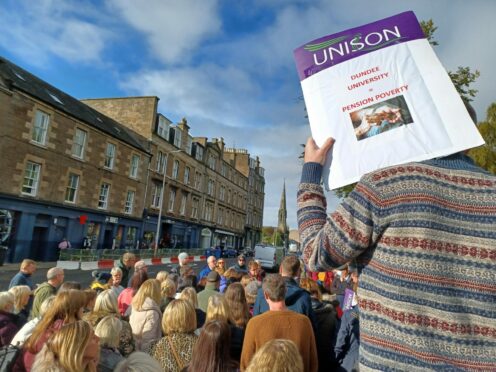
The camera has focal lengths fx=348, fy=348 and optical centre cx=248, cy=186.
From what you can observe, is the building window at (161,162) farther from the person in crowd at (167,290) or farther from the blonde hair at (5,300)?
the blonde hair at (5,300)

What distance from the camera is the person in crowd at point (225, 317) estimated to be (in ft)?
12.5

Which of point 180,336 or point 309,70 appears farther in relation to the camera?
point 180,336

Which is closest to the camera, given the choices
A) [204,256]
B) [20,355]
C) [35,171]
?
[20,355]

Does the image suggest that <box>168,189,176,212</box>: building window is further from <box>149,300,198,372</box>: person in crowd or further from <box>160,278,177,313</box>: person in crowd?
<box>149,300,198,372</box>: person in crowd

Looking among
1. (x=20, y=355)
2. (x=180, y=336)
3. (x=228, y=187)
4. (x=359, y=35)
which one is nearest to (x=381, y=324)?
(x=359, y=35)

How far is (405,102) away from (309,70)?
1.51 ft

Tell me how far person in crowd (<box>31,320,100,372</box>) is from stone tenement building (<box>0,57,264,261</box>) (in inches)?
730

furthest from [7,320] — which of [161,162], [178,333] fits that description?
[161,162]

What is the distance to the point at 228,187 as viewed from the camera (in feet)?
161

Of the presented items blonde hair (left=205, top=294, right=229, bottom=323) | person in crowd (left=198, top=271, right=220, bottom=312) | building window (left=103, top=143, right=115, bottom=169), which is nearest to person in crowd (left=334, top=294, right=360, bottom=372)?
blonde hair (left=205, top=294, right=229, bottom=323)

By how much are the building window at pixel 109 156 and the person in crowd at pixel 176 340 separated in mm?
22757

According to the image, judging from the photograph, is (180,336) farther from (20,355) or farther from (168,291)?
(168,291)

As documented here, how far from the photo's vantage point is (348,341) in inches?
158

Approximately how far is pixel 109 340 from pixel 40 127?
19929 millimetres
